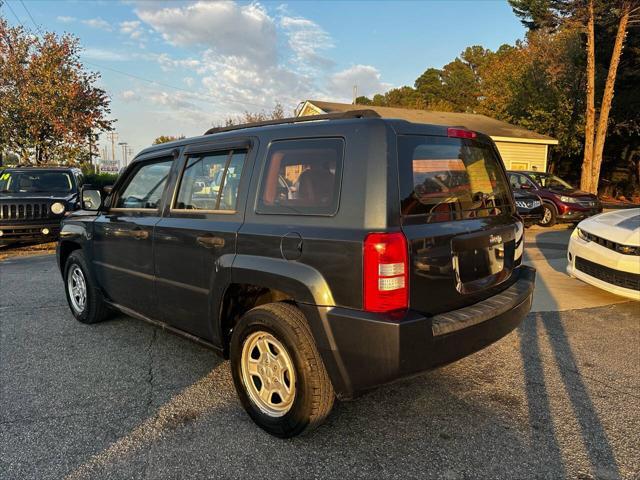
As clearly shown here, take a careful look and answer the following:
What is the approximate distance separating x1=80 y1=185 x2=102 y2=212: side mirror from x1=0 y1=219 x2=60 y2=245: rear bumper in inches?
222

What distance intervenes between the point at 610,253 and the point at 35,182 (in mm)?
11035

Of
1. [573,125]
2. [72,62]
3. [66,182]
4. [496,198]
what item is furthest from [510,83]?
[496,198]

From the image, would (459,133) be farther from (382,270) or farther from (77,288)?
(77,288)

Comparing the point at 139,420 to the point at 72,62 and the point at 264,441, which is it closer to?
the point at 264,441

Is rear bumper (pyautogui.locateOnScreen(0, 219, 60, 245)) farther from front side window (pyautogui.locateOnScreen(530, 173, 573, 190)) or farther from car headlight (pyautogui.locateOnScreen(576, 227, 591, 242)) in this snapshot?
front side window (pyautogui.locateOnScreen(530, 173, 573, 190))

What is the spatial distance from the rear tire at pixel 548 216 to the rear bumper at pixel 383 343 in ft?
39.7

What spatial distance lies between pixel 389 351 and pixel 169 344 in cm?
272

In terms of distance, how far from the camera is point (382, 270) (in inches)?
94.3

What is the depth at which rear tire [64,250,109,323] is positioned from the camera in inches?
186

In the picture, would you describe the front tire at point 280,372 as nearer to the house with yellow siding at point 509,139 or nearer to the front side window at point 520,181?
the front side window at point 520,181

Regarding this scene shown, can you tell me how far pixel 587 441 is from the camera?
9.03 feet

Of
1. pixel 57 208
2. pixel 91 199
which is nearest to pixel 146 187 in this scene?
pixel 91 199

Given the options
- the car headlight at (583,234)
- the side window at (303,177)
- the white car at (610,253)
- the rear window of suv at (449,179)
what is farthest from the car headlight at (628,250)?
the side window at (303,177)

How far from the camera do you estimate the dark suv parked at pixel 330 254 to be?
245cm
